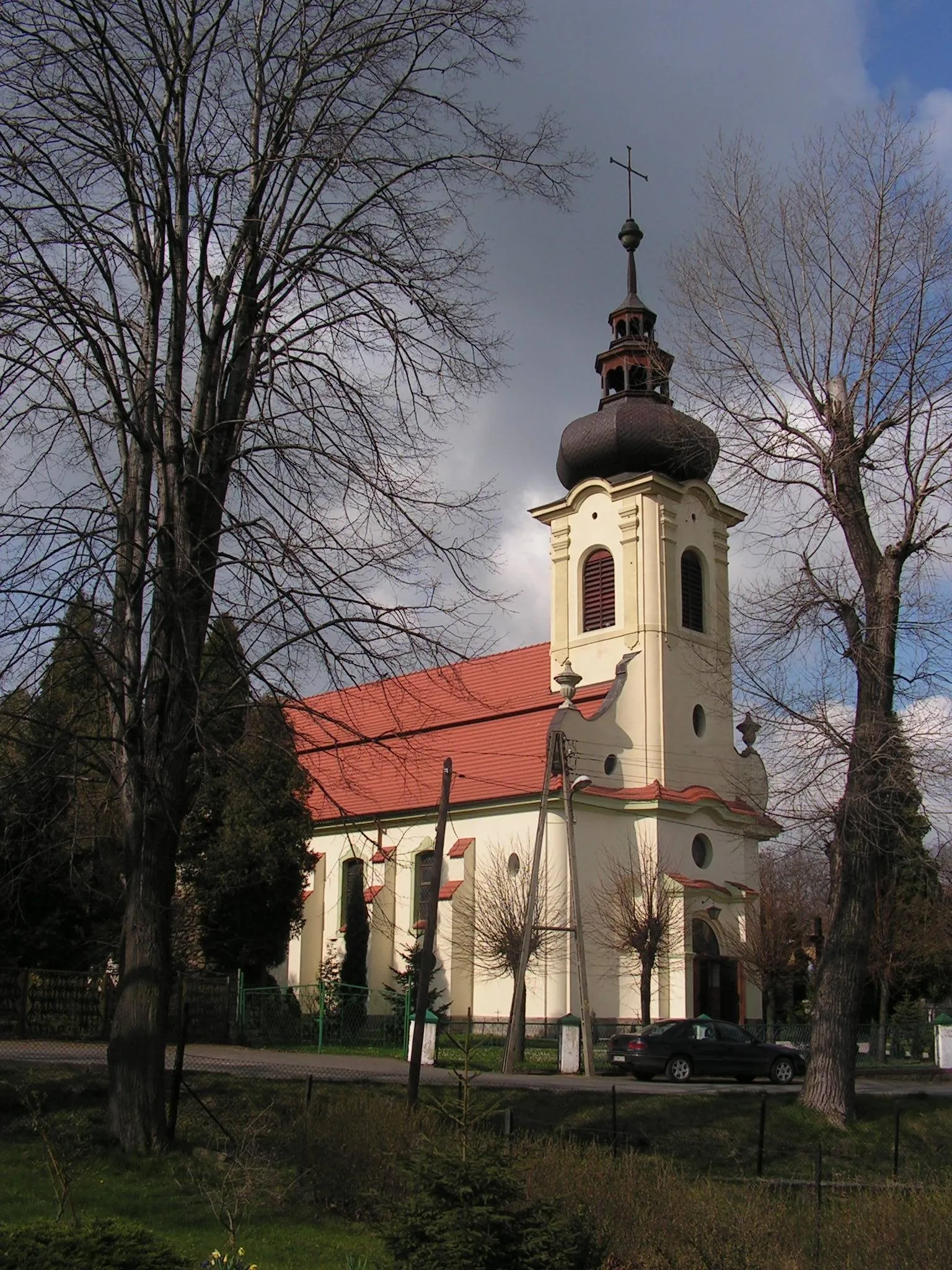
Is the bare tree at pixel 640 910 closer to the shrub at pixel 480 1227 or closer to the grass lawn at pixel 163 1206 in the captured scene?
the grass lawn at pixel 163 1206

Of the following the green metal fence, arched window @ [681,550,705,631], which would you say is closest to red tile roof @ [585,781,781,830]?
arched window @ [681,550,705,631]

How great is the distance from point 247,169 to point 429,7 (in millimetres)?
2261

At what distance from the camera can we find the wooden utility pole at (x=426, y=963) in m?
14.6

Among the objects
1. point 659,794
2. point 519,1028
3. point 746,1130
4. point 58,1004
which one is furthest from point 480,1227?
point 659,794

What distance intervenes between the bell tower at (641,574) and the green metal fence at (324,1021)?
340 inches

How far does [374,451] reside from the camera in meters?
11.4

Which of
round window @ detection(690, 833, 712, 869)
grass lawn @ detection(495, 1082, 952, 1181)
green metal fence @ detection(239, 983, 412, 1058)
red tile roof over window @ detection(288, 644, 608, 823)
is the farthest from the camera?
round window @ detection(690, 833, 712, 869)

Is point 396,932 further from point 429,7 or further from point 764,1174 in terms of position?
point 429,7

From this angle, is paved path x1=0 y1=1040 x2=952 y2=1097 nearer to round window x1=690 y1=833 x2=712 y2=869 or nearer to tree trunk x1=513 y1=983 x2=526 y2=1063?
tree trunk x1=513 y1=983 x2=526 y2=1063

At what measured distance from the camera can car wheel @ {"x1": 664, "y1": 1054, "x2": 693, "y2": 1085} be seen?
2212cm

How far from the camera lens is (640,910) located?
96.9 ft

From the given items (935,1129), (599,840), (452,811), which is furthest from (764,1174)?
(452,811)

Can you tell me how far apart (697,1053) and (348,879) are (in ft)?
49.8

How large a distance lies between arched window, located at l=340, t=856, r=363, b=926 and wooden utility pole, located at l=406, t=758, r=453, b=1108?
49.5ft
